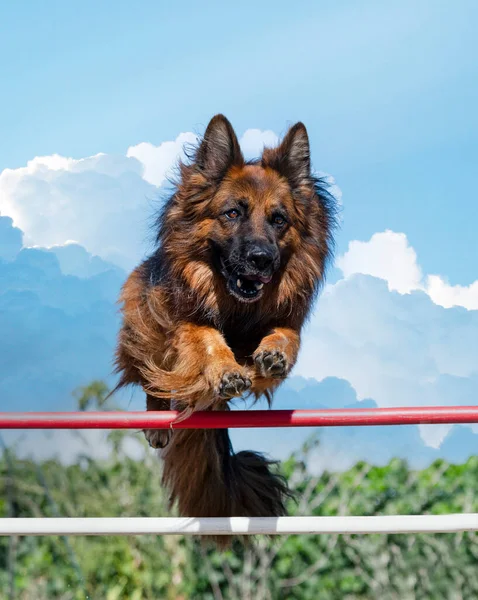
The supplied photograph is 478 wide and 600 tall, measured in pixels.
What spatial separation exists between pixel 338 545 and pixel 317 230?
11.1 ft

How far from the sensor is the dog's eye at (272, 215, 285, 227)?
15.3ft

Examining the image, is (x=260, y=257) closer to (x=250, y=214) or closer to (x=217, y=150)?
(x=250, y=214)

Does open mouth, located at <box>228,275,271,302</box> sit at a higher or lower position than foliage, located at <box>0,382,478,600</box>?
higher

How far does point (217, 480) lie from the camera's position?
4762mm

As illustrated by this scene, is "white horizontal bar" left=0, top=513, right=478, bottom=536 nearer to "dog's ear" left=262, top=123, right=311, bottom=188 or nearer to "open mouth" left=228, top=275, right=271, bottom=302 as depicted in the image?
"open mouth" left=228, top=275, right=271, bottom=302

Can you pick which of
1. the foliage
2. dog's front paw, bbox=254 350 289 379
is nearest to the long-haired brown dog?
dog's front paw, bbox=254 350 289 379

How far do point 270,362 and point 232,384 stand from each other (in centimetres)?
22

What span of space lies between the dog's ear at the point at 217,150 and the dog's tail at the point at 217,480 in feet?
5.23

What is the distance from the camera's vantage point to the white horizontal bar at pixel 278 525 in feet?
12.2

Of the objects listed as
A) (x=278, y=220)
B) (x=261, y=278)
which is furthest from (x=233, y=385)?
(x=278, y=220)

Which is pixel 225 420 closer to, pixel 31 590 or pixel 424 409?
pixel 424 409

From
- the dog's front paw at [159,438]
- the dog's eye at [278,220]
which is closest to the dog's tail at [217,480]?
the dog's front paw at [159,438]

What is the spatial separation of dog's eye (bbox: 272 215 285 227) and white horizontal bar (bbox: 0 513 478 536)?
5.68ft

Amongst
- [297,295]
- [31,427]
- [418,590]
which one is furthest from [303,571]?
[31,427]
